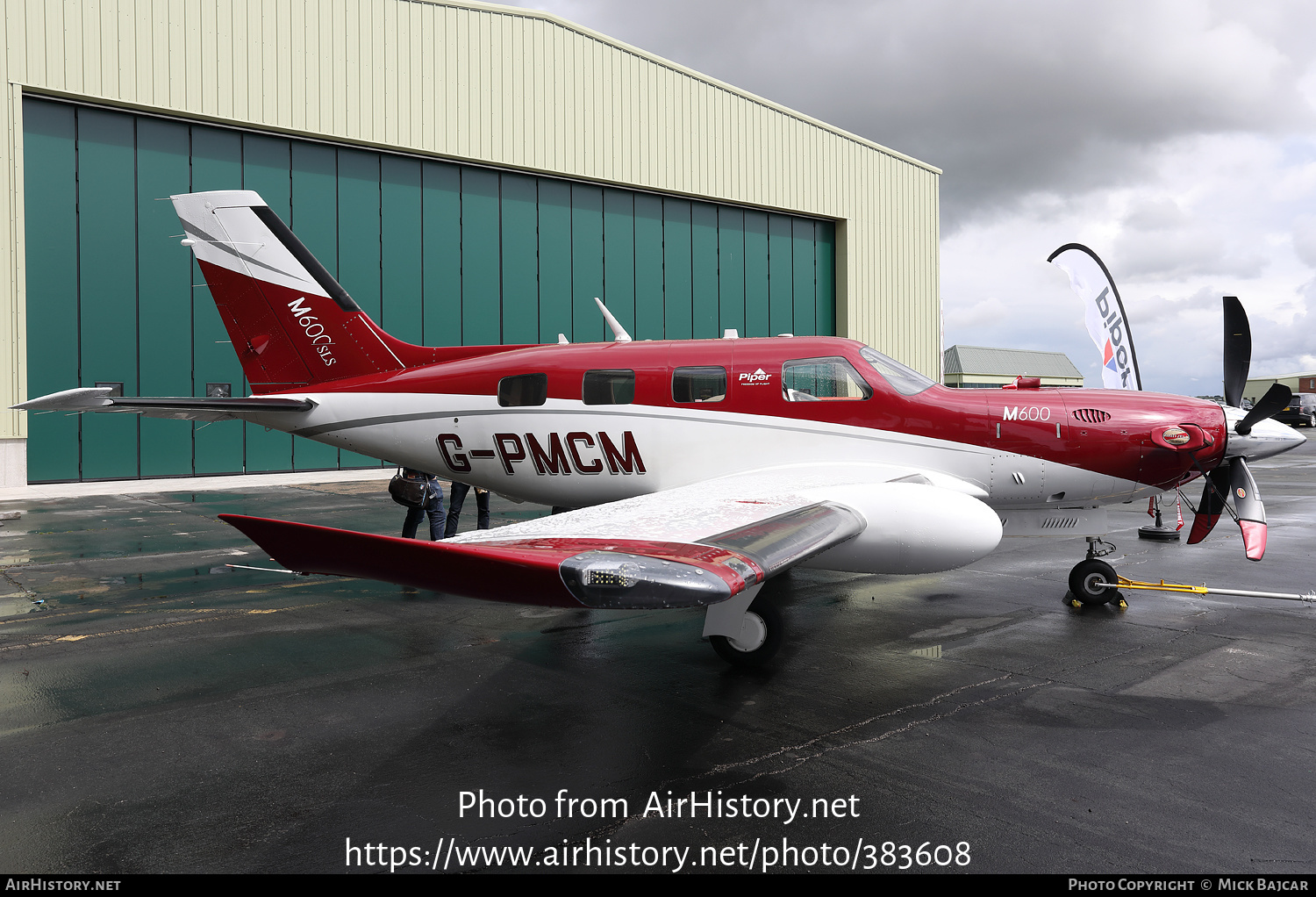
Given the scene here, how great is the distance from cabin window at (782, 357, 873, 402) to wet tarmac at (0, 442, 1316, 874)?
86.8 inches

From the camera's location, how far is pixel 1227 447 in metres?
7.56

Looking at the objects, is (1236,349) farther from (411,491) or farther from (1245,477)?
(411,491)

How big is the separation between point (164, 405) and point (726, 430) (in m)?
6.02

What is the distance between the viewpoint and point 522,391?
851cm

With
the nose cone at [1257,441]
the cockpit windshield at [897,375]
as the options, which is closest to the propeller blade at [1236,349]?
the nose cone at [1257,441]

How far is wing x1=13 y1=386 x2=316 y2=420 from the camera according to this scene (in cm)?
754

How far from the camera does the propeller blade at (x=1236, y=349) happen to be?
8297 millimetres

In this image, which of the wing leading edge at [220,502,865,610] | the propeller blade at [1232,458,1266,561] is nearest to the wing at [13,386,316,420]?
the wing leading edge at [220,502,865,610]

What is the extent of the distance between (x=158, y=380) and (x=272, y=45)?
10.1 m

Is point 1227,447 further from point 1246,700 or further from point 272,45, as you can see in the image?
point 272,45

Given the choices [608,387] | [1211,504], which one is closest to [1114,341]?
[1211,504]

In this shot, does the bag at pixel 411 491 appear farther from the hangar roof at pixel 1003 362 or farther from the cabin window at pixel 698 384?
the hangar roof at pixel 1003 362

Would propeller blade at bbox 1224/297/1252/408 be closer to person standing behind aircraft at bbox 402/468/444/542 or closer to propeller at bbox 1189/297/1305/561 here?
propeller at bbox 1189/297/1305/561

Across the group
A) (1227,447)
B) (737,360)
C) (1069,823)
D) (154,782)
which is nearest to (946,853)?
(1069,823)
